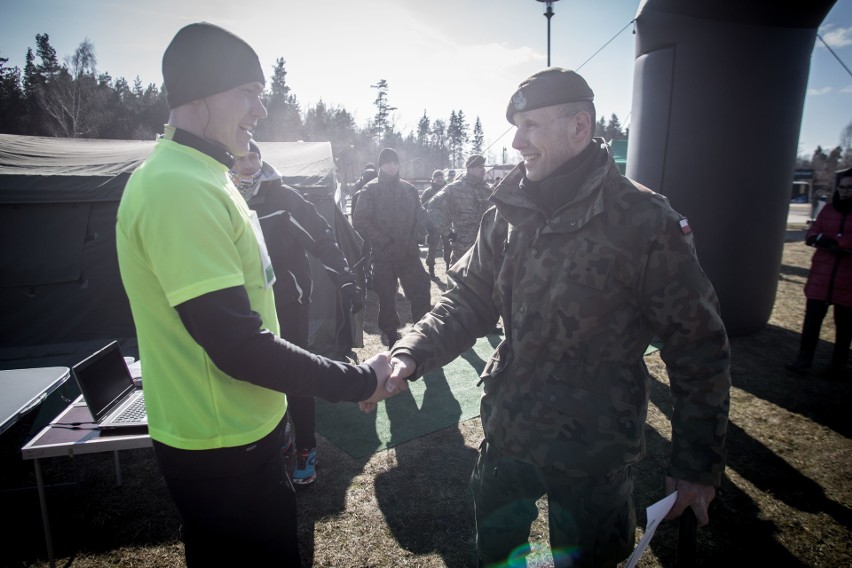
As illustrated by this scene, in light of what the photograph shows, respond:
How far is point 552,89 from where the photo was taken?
1.79 m

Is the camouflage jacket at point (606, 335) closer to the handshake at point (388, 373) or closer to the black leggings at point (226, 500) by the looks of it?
the handshake at point (388, 373)

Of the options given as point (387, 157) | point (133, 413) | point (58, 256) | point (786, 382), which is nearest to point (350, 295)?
point (133, 413)

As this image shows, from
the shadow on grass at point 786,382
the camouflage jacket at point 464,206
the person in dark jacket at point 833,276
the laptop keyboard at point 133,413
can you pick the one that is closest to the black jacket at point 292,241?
the laptop keyboard at point 133,413

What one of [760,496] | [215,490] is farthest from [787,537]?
[215,490]

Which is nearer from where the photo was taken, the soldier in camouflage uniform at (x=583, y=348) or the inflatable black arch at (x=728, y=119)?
the soldier in camouflage uniform at (x=583, y=348)

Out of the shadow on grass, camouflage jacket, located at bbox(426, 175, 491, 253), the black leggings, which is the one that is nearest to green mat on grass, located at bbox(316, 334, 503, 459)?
the black leggings

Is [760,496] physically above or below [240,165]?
below

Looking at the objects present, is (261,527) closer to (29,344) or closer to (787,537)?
(787,537)

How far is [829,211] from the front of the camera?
4867mm

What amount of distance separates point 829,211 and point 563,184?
4886mm

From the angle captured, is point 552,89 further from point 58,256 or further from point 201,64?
point 58,256

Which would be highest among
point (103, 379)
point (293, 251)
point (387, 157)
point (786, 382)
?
point (387, 157)

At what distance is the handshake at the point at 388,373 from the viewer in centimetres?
175

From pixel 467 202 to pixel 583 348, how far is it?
5.84 metres
